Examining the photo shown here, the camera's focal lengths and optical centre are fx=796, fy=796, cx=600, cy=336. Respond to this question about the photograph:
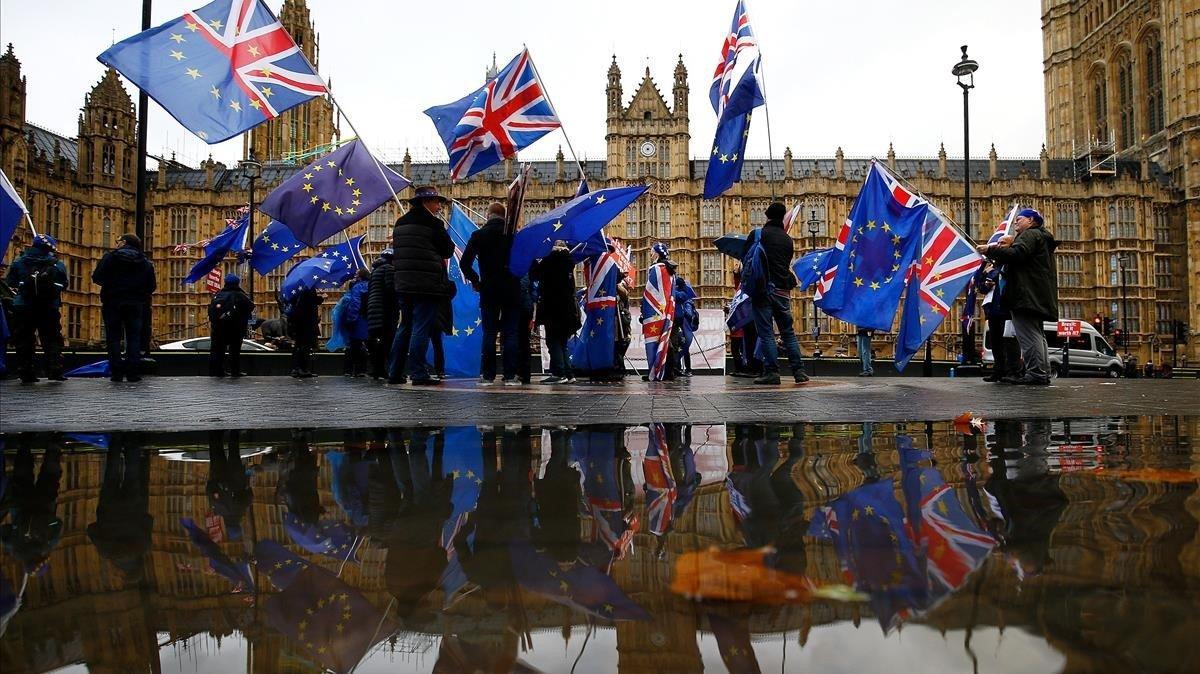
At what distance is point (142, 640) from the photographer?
3.14ft

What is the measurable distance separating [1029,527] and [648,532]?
698 millimetres

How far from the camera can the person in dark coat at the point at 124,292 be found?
7996 mm

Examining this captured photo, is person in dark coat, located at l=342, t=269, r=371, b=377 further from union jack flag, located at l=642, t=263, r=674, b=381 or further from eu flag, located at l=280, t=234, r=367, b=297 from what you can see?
union jack flag, located at l=642, t=263, r=674, b=381

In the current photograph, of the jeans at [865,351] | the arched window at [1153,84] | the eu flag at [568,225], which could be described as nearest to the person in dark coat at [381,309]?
the eu flag at [568,225]

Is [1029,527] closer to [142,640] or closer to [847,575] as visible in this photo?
[847,575]

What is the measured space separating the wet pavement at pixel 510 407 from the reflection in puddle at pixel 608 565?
4.72 feet

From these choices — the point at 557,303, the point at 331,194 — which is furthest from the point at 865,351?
the point at 331,194

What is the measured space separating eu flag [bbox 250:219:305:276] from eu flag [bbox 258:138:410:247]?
4.19m

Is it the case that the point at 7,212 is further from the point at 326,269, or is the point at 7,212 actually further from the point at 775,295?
the point at 775,295

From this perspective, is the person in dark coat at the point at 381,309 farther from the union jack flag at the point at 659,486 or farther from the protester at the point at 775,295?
the union jack flag at the point at 659,486

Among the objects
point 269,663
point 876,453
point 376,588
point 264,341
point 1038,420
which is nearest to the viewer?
point 269,663

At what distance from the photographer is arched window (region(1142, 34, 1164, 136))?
47500mm

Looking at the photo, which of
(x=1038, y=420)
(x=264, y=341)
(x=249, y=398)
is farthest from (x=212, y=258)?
(x=1038, y=420)

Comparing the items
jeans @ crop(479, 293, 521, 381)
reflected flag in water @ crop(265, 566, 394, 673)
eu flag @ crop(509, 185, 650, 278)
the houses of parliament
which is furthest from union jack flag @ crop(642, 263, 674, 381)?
A: the houses of parliament
